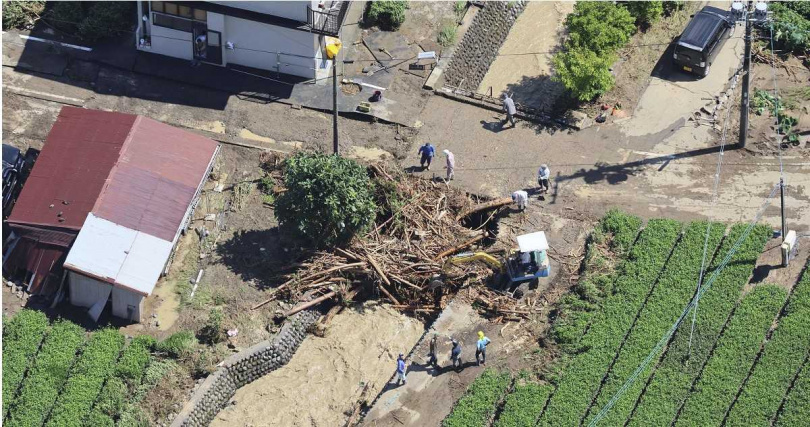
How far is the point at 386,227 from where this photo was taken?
162 feet

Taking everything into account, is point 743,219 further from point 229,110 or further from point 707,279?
point 229,110

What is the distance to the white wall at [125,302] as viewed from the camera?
45.8 metres

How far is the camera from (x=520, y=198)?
163 ft

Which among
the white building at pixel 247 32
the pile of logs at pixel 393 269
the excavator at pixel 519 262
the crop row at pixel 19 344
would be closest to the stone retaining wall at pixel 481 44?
the white building at pixel 247 32

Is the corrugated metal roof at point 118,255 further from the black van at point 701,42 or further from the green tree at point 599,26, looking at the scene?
the black van at point 701,42

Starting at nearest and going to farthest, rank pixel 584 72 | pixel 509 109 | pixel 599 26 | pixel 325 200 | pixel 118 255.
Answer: pixel 118 255, pixel 325 200, pixel 584 72, pixel 509 109, pixel 599 26

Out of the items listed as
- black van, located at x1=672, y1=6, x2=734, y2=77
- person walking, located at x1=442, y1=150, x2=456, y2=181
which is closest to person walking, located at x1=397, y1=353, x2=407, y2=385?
person walking, located at x1=442, y1=150, x2=456, y2=181

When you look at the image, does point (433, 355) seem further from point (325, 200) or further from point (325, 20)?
point (325, 20)

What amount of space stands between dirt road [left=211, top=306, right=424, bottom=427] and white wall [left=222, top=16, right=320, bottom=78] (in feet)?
39.1

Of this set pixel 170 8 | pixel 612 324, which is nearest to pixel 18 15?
pixel 170 8

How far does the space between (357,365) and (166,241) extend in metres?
8.28

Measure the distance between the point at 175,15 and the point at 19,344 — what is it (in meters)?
15.8

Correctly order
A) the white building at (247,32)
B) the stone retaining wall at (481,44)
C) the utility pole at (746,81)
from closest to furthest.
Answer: the utility pole at (746,81) → the white building at (247,32) → the stone retaining wall at (481,44)

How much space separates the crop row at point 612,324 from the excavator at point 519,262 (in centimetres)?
276
